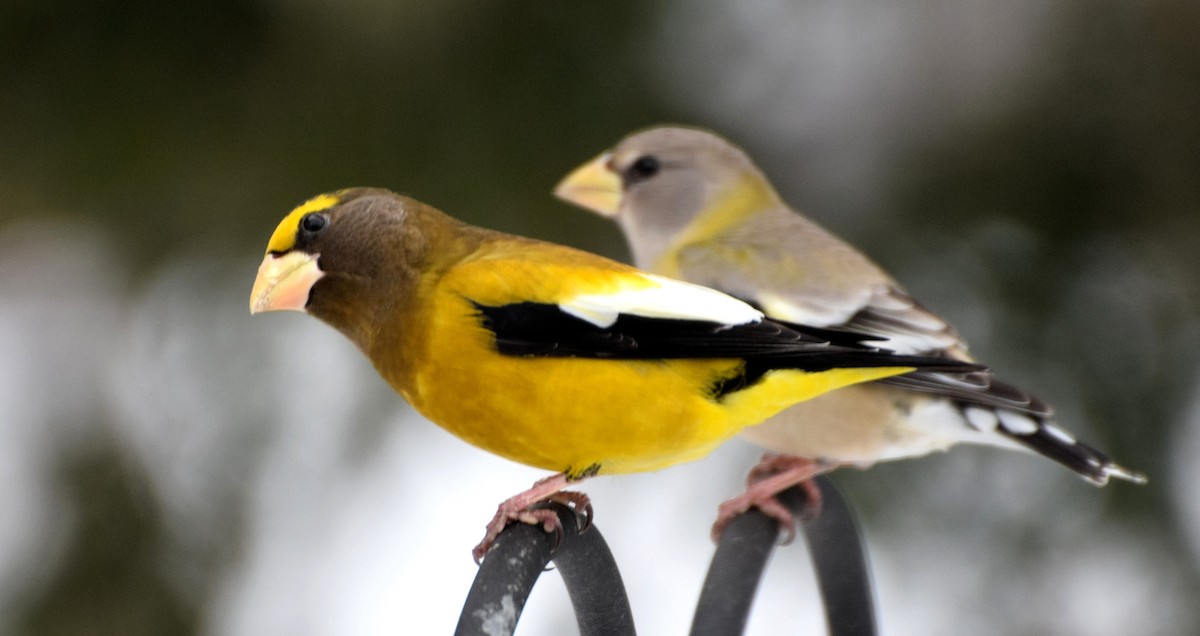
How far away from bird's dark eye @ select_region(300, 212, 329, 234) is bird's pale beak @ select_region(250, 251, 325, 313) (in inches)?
1.4

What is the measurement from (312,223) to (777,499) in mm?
1154

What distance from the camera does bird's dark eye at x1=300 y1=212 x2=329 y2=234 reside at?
62.1 inches

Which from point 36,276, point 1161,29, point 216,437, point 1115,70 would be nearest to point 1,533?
point 216,437

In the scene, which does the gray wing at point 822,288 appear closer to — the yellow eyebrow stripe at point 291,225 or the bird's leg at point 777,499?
the bird's leg at point 777,499

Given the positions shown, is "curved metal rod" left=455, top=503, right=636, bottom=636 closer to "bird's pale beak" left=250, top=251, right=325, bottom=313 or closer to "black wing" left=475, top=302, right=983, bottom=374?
"black wing" left=475, top=302, right=983, bottom=374

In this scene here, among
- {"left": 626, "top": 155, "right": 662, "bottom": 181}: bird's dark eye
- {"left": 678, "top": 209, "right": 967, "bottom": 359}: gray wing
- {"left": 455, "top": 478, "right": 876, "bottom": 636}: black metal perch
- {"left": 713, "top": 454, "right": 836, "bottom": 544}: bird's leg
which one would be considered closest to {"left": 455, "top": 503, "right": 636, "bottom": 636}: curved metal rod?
{"left": 455, "top": 478, "right": 876, "bottom": 636}: black metal perch

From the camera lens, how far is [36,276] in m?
3.04

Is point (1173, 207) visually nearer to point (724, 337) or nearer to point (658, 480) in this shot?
point (658, 480)

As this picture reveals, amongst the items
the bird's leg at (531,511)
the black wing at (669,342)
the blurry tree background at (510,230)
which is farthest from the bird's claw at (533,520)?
the blurry tree background at (510,230)

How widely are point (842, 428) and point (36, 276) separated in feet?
6.35

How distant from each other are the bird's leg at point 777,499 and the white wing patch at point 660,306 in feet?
2.40

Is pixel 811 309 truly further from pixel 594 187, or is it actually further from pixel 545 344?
pixel 545 344

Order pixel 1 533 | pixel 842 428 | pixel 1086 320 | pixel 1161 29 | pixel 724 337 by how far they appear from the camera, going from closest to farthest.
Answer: pixel 724 337 < pixel 842 428 < pixel 1 533 < pixel 1086 320 < pixel 1161 29

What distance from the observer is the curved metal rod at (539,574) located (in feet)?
4.57
